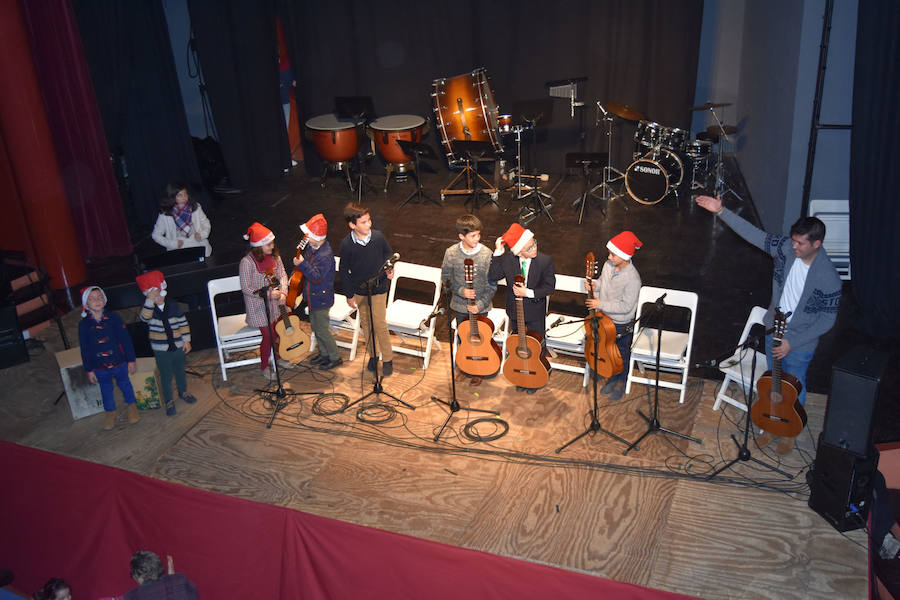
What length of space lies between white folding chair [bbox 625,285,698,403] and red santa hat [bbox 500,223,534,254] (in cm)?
112

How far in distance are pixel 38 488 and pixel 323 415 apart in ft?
7.23

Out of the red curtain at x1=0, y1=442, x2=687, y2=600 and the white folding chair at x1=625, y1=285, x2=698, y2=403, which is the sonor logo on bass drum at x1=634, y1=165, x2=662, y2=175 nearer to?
the white folding chair at x1=625, y1=285, x2=698, y2=403

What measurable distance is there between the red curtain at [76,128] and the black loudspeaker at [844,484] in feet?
28.8

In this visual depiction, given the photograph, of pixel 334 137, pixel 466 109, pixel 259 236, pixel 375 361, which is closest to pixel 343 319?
pixel 375 361

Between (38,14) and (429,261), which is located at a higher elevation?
(38,14)

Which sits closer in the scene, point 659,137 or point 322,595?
point 322,595

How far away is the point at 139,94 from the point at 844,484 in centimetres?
1004

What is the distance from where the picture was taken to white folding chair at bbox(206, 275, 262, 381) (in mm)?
7129

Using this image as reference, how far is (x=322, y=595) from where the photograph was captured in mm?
4461

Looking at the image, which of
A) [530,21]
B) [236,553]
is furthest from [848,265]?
[236,553]

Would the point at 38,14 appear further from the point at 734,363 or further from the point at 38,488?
the point at 734,363

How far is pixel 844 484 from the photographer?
5023mm

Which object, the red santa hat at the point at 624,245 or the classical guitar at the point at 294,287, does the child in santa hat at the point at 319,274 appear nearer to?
the classical guitar at the point at 294,287

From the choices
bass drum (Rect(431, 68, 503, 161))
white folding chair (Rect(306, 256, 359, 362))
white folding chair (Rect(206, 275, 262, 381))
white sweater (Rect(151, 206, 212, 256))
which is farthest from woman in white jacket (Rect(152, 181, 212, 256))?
bass drum (Rect(431, 68, 503, 161))
